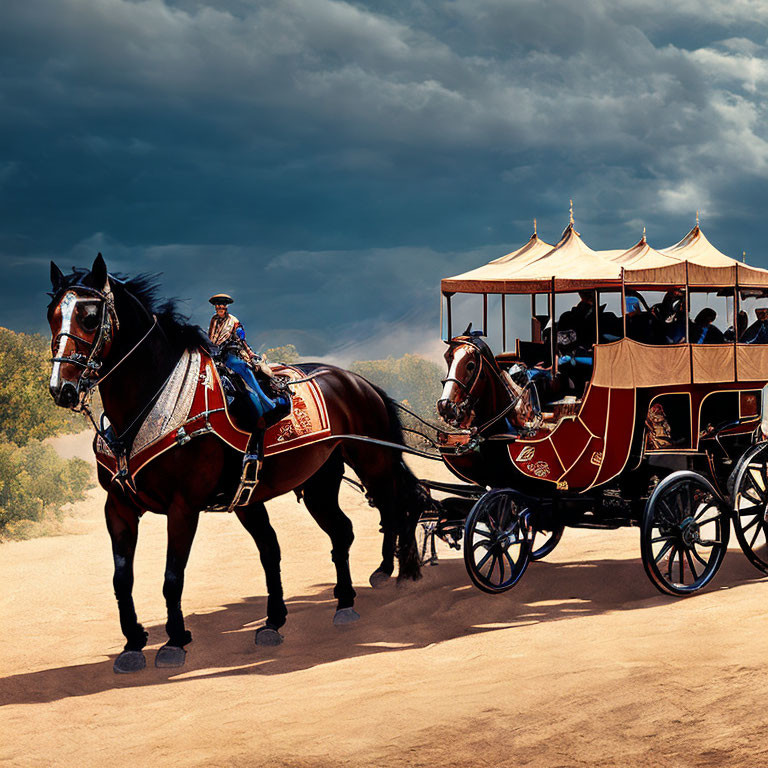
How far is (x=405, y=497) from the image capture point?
10.0m

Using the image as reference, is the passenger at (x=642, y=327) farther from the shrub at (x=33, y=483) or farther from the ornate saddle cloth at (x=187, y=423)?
the shrub at (x=33, y=483)

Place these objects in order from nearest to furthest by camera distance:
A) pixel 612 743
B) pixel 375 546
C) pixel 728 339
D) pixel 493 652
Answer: pixel 612 743
pixel 493 652
pixel 728 339
pixel 375 546

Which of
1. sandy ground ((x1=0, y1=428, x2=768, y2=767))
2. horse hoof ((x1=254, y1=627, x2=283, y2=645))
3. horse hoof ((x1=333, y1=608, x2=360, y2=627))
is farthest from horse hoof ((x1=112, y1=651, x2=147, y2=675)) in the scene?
horse hoof ((x1=333, y1=608, x2=360, y2=627))

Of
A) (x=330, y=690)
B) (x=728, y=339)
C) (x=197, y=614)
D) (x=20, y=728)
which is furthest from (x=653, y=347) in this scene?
(x=20, y=728)

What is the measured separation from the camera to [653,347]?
30.6 feet

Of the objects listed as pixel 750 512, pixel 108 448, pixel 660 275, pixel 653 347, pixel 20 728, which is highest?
pixel 660 275

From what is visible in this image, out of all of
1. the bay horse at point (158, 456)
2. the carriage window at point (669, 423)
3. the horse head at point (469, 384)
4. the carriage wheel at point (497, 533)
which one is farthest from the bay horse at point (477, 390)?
the carriage window at point (669, 423)

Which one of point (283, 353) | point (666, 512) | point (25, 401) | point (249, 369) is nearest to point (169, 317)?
point (249, 369)

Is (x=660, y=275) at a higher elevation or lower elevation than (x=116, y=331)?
higher

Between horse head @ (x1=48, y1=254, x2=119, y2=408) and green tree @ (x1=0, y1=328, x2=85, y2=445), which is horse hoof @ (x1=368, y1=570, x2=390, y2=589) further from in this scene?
green tree @ (x1=0, y1=328, x2=85, y2=445)

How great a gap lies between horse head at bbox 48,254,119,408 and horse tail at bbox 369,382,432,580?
11.5 ft

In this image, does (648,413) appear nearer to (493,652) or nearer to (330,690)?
(493,652)

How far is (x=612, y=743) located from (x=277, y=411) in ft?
14.2

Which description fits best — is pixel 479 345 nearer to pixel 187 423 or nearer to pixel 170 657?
pixel 187 423
